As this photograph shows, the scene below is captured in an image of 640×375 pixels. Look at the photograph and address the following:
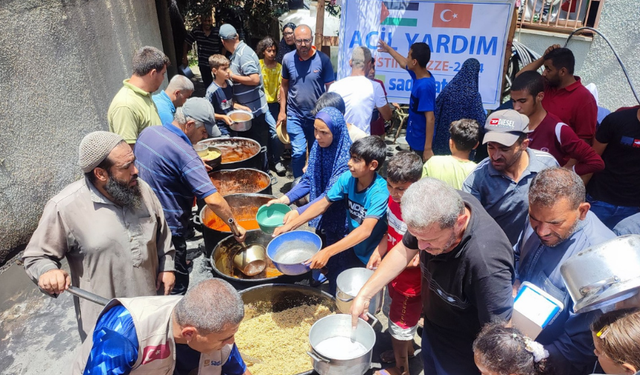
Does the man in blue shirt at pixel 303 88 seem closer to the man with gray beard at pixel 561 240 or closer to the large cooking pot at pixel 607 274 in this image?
the man with gray beard at pixel 561 240

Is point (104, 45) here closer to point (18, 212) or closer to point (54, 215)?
point (18, 212)

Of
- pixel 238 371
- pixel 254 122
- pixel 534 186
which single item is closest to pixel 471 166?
pixel 534 186

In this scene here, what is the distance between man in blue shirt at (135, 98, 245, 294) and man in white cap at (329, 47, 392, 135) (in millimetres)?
1609

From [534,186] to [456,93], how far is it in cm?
253

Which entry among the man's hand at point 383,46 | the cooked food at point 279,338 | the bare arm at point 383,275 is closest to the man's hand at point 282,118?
the man's hand at point 383,46

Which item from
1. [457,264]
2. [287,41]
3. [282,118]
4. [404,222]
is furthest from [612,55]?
[457,264]

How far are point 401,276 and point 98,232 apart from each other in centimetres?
189

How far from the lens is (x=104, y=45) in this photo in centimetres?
526

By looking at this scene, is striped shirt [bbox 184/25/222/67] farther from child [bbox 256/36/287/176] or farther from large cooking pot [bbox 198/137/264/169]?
large cooking pot [bbox 198/137/264/169]

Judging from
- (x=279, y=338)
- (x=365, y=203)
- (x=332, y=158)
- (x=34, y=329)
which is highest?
(x=332, y=158)

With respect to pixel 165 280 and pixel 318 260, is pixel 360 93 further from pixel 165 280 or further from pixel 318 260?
pixel 165 280

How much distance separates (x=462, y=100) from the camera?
4.20 meters

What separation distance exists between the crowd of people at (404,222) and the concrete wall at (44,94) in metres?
1.15

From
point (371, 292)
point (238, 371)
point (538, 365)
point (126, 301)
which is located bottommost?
point (238, 371)
